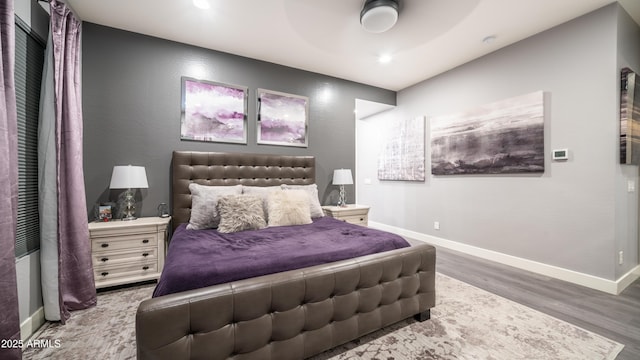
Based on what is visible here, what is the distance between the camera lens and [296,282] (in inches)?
58.7

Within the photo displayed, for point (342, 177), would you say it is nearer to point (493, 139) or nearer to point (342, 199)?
point (342, 199)

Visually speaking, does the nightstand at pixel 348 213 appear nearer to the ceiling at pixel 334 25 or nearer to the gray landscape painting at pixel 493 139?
the gray landscape painting at pixel 493 139

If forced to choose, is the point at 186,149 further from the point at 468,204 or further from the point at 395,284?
the point at 468,204

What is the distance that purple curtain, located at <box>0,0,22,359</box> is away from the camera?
4.42ft

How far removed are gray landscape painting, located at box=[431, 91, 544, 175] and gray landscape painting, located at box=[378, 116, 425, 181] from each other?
0.27m

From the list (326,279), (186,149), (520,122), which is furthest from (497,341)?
(186,149)

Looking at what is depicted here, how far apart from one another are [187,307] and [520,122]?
158 inches

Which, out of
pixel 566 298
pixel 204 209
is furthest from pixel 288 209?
pixel 566 298

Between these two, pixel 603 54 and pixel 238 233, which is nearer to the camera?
pixel 238 233

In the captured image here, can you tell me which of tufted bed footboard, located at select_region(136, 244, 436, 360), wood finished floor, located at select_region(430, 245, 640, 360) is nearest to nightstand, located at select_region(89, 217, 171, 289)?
tufted bed footboard, located at select_region(136, 244, 436, 360)

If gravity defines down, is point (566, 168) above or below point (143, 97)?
below

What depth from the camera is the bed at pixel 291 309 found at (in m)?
1.20

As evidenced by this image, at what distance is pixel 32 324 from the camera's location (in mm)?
1845

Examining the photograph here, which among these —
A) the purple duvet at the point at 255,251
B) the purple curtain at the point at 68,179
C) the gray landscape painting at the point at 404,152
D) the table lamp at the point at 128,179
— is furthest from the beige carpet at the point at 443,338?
the gray landscape painting at the point at 404,152
